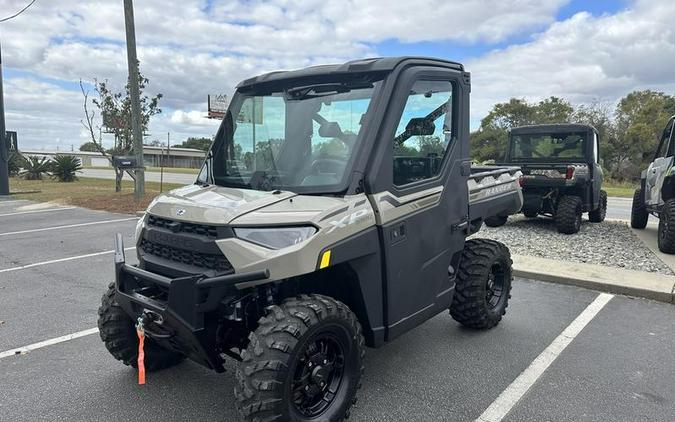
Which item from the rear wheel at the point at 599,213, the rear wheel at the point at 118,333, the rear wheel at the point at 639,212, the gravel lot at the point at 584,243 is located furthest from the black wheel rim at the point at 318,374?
the rear wheel at the point at 599,213

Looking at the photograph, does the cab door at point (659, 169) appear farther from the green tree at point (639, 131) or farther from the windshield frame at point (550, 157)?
the green tree at point (639, 131)

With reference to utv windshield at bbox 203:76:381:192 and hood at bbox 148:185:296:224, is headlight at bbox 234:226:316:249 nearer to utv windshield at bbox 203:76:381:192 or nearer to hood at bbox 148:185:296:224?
hood at bbox 148:185:296:224

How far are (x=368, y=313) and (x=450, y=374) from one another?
1.06m

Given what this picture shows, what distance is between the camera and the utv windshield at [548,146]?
10375mm

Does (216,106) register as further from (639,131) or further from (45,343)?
(639,131)

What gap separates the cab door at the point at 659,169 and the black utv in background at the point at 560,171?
977mm

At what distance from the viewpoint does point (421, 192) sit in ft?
11.2

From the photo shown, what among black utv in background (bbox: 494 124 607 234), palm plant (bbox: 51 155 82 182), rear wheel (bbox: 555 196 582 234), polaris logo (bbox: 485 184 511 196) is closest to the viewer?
polaris logo (bbox: 485 184 511 196)

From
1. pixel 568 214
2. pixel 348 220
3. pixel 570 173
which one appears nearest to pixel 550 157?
pixel 570 173

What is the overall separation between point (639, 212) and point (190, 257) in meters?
10.4

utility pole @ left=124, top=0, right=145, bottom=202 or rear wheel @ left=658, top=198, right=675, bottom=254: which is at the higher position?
utility pole @ left=124, top=0, right=145, bottom=202

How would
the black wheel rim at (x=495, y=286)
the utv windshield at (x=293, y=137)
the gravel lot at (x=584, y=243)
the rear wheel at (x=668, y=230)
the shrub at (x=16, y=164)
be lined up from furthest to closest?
the shrub at (x=16, y=164) < the rear wheel at (x=668, y=230) < the gravel lot at (x=584, y=243) < the black wheel rim at (x=495, y=286) < the utv windshield at (x=293, y=137)

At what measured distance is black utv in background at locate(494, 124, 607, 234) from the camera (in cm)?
945

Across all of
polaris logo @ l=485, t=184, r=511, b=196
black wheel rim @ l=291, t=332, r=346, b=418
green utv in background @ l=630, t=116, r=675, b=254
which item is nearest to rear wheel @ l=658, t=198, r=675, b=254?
green utv in background @ l=630, t=116, r=675, b=254
